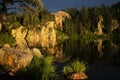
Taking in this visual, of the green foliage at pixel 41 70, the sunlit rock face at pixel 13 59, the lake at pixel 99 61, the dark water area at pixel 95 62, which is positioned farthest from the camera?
the lake at pixel 99 61

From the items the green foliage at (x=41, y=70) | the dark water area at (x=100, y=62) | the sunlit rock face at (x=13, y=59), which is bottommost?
the dark water area at (x=100, y=62)

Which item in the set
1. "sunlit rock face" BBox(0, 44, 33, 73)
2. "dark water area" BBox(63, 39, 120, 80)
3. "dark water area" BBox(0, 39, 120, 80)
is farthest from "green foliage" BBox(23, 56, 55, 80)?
"dark water area" BBox(63, 39, 120, 80)

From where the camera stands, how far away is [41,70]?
2503cm

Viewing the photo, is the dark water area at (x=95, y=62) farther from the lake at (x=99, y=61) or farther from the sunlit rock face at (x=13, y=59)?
the sunlit rock face at (x=13, y=59)

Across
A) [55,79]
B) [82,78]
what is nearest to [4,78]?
[55,79]

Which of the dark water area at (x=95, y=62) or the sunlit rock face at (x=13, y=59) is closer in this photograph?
the sunlit rock face at (x=13, y=59)

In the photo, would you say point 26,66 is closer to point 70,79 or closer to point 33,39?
point 70,79

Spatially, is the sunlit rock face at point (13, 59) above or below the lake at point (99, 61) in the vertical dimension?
above

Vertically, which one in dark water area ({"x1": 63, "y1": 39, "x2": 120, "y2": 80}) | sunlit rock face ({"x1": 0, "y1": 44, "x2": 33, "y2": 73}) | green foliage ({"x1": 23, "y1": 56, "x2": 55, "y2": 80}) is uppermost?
sunlit rock face ({"x1": 0, "y1": 44, "x2": 33, "y2": 73})

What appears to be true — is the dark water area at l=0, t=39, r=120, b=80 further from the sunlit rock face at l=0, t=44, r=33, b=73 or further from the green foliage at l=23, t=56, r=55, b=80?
the sunlit rock face at l=0, t=44, r=33, b=73

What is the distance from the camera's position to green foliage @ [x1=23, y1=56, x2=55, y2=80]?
2444 cm

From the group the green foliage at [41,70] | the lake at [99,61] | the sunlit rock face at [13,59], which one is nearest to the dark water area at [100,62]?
the lake at [99,61]

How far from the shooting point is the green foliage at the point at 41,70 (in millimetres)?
24438

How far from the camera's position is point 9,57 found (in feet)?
88.0
